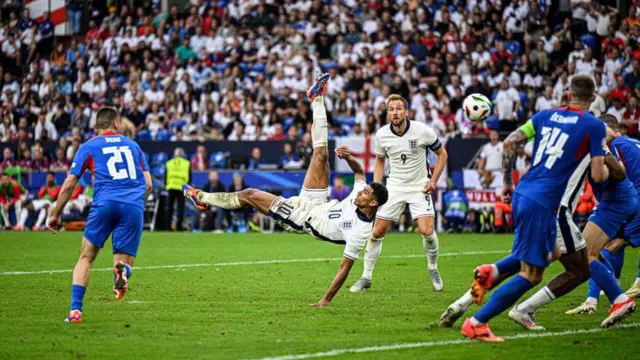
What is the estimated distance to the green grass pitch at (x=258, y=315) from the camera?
8344mm

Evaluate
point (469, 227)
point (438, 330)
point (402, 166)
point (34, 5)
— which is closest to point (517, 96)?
point (469, 227)

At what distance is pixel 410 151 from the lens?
13.8 m

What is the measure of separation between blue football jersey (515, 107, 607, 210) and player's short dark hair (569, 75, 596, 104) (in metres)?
0.16

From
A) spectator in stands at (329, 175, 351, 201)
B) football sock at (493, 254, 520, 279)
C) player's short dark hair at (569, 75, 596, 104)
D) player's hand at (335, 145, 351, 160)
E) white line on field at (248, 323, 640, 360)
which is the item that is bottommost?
spectator in stands at (329, 175, 351, 201)

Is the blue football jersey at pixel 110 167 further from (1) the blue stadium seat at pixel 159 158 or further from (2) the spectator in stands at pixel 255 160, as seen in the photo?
(1) the blue stadium seat at pixel 159 158

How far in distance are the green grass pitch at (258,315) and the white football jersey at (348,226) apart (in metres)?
0.76

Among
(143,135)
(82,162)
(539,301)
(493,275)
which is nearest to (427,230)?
(539,301)

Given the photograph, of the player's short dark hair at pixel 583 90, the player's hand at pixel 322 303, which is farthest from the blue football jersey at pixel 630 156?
the player's hand at pixel 322 303

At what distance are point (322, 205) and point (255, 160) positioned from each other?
16.6 m

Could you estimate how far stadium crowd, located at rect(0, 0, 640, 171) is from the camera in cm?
2766

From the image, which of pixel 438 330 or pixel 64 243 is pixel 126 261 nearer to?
pixel 438 330

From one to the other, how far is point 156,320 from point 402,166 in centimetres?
504

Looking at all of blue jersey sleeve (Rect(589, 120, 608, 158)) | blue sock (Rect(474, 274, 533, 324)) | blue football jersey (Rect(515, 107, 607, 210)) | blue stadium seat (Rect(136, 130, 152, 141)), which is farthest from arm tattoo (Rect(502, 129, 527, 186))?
blue stadium seat (Rect(136, 130, 152, 141))

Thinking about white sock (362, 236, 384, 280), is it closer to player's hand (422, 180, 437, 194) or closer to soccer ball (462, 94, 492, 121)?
player's hand (422, 180, 437, 194)
